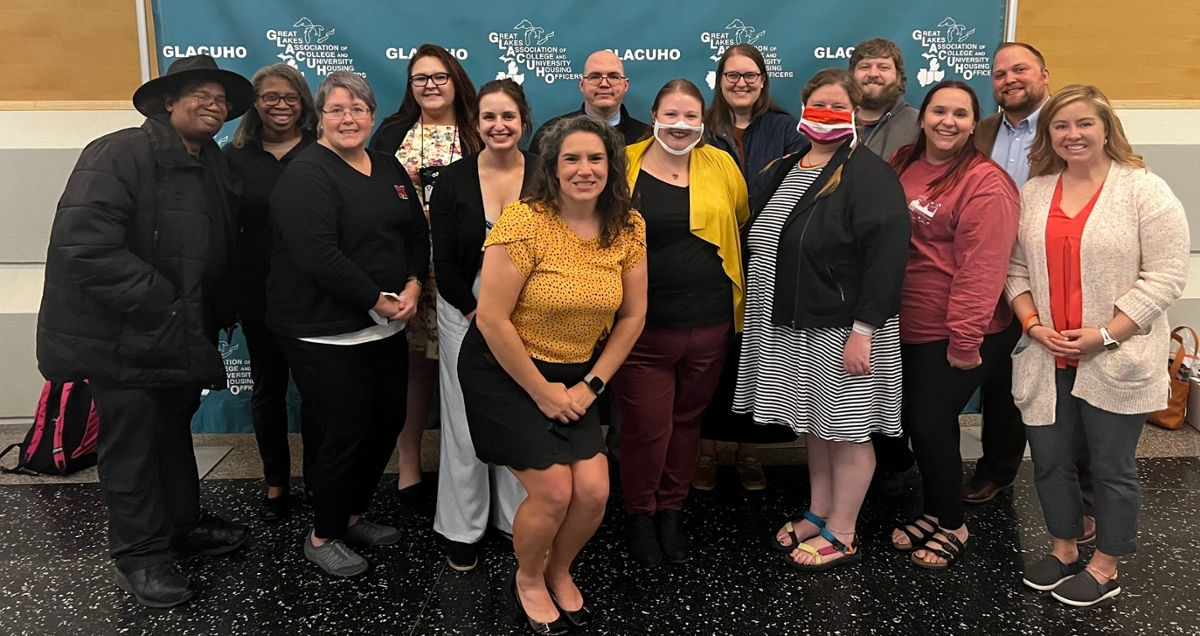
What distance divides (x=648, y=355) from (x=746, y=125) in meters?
1.20

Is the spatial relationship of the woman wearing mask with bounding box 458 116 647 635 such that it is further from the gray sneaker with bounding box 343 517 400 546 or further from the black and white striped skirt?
the gray sneaker with bounding box 343 517 400 546

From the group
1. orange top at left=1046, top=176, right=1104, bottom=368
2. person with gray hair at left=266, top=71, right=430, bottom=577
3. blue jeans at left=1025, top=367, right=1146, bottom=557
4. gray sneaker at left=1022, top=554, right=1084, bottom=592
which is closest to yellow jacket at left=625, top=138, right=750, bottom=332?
person with gray hair at left=266, top=71, right=430, bottom=577

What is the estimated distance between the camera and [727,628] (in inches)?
87.8

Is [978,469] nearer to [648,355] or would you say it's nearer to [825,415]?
[825,415]

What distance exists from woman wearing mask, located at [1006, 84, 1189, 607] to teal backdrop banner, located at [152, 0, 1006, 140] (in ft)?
4.66

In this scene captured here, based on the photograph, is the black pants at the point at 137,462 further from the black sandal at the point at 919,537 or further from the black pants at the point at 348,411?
the black sandal at the point at 919,537

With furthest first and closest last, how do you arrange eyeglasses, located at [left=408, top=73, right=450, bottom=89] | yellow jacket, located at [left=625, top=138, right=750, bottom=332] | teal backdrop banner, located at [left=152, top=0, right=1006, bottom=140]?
teal backdrop banner, located at [left=152, top=0, right=1006, bottom=140] → eyeglasses, located at [left=408, top=73, right=450, bottom=89] → yellow jacket, located at [left=625, top=138, right=750, bottom=332]

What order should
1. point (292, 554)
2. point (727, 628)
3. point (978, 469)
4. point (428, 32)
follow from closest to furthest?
point (727, 628) < point (292, 554) < point (978, 469) < point (428, 32)

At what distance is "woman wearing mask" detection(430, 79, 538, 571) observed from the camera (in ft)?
7.73

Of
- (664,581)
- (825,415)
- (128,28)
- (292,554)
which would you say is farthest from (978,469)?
(128,28)

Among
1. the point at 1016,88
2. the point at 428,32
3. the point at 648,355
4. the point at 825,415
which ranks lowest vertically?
the point at 825,415

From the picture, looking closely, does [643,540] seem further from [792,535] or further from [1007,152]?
[1007,152]

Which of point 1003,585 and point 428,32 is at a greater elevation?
point 428,32

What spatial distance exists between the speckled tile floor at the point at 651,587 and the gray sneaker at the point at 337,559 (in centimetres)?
4
